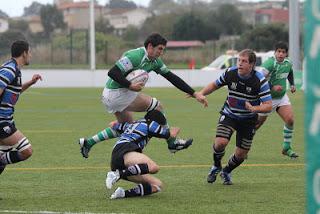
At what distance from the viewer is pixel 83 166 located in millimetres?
11820

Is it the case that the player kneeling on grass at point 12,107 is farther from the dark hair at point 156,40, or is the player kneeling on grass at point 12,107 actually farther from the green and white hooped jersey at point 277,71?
the green and white hooped jersey at point 277,71

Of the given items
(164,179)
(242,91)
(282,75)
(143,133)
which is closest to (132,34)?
(282,75)

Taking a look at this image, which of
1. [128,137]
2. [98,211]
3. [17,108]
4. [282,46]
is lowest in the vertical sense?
[17,108]

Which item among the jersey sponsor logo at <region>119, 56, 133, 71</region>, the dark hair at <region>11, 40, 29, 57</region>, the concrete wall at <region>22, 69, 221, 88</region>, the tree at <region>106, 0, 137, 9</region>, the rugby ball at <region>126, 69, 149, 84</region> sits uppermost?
the tree at <region>106, 0, 137, 9</region>

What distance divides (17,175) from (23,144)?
233 centimetres

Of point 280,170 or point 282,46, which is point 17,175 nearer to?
point 280,170

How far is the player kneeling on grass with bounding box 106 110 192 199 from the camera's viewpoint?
8445 millimetres

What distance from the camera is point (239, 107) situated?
9.62m

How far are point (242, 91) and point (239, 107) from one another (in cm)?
21

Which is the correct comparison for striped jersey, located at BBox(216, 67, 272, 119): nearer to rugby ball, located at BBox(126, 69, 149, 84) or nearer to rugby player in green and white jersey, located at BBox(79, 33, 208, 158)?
rugby player in green and white jersey, located at BBox(79, 33, 208, 158)

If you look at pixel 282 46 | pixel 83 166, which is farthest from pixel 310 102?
pixel 282 46

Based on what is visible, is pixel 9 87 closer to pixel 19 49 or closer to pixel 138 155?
pixel 19 49

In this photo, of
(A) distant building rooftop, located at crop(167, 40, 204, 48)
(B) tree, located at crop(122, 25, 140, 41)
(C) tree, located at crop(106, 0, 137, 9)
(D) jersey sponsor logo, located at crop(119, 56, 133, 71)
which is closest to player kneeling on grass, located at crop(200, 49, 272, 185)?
(D) jersey sponsor logo, located at crop(119, 56, 133, 71)

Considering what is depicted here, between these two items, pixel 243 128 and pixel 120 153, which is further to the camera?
pixel 243 128
